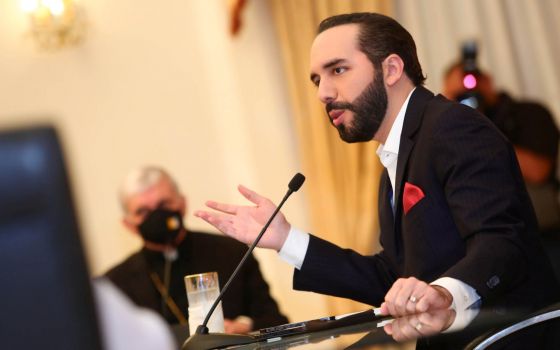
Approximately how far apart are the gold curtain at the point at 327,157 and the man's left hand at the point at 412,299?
3.97 meters

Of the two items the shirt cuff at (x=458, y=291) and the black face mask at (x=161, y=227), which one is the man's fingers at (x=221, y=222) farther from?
the black face mask at (x=161, y=227)

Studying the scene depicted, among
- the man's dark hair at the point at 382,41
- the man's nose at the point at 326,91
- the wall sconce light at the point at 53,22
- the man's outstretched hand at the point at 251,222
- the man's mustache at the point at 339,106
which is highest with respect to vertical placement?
the wall sconce light at the point at 53,22

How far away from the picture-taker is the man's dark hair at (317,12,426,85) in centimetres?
274

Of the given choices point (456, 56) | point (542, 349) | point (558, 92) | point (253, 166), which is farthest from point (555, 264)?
point (253, 166)

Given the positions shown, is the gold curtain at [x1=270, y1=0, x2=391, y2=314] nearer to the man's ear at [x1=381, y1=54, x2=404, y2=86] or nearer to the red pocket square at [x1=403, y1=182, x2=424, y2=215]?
the man's ear at [x1=381, y1=54, x2=404, y2=86]

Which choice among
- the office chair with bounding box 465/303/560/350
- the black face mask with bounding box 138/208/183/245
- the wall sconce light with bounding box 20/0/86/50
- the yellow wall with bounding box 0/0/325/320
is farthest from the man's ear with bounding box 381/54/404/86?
the wall sconce light with bounding box 20/0/86/50

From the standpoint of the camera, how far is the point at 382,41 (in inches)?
108

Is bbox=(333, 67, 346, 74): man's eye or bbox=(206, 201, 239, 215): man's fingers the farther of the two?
bbox=(333, 67, 346, 74): man's eye

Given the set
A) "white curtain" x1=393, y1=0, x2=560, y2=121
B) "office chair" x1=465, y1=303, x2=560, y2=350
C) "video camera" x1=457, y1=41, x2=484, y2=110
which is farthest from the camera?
"white curtain" x1=393, y1=0, x2=560, y2=121

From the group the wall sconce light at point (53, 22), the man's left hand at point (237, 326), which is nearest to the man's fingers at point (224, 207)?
the man's left hand at point (237, 326)

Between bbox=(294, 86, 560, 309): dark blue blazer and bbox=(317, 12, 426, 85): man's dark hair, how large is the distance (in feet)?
0.34

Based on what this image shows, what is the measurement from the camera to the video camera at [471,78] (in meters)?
4.65

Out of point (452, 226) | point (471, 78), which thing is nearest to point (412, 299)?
point (452, 226)

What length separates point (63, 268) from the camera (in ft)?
2.78
